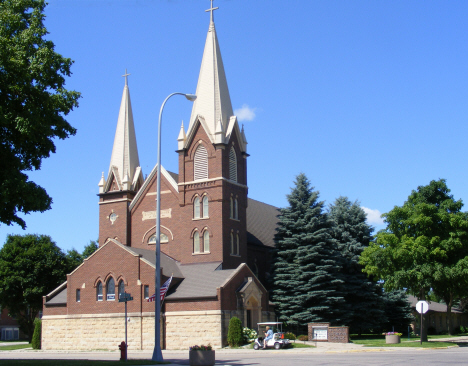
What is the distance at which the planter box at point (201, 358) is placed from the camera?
21.2 metres

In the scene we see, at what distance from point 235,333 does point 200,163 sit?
49.4 ft

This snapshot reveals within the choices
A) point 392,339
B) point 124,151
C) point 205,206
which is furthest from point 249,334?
point 124,151

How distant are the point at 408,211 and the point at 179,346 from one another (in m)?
18.7

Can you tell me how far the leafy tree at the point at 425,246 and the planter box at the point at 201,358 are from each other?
69.6 ft

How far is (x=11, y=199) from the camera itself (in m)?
20.8

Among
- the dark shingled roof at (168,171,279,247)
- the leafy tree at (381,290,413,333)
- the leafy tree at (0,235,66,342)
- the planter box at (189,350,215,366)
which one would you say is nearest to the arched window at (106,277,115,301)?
the dark shingled roof at (168,171,279,247)

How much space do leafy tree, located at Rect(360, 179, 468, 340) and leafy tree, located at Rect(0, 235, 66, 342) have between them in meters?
33.9

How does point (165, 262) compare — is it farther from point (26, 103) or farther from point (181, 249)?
point (26, 103)

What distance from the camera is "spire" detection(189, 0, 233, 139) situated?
156 ft

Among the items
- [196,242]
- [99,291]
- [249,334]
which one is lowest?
[249,334]

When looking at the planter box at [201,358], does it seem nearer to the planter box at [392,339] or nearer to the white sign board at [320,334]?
the white sign board at [320,334]

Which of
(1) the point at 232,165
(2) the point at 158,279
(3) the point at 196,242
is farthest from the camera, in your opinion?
(1) the point at 232,165

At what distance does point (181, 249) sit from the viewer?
4625 cm

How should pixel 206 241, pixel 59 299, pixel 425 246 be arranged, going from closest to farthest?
pixel 425 246 < pixel 206 241 < pixel 59 299
